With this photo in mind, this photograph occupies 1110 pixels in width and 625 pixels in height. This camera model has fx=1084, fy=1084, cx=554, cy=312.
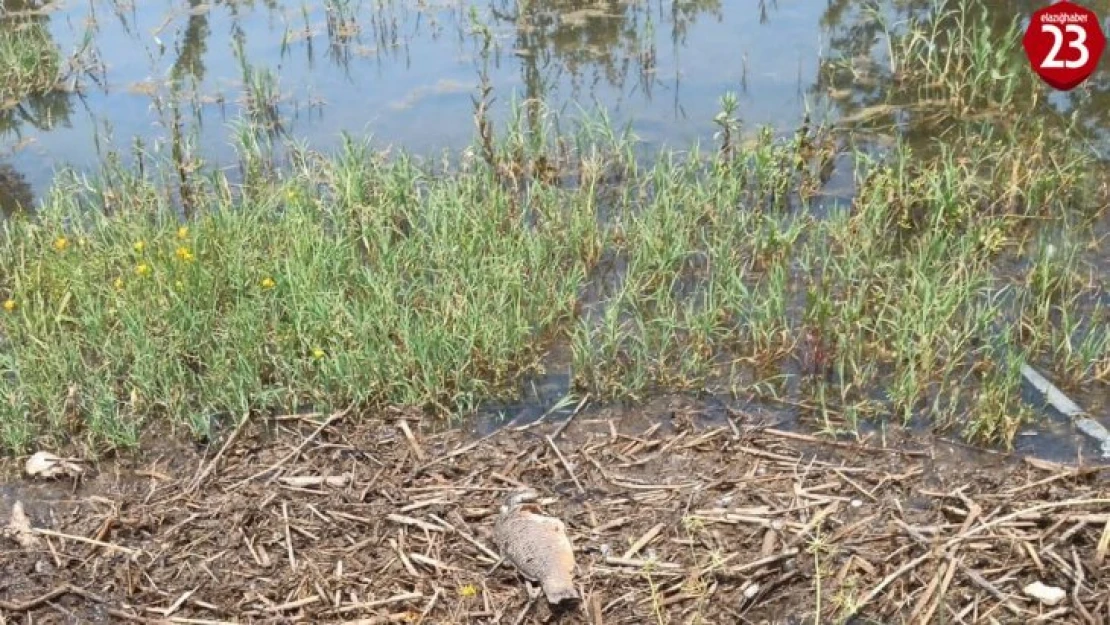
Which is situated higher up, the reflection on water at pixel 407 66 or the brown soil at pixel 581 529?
the reflection on water at pixel 407 66

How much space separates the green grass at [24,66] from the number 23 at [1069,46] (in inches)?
253

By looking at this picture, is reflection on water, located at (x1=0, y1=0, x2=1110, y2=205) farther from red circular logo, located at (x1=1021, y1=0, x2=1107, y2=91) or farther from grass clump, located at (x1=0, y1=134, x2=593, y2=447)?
grass clump, located at (x1=0, y1=134, x2=593, y2=447)

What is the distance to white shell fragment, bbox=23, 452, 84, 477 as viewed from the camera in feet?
13.1

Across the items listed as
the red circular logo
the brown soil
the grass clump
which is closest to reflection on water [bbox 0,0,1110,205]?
the red circular logo

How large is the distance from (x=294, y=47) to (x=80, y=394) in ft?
13.7

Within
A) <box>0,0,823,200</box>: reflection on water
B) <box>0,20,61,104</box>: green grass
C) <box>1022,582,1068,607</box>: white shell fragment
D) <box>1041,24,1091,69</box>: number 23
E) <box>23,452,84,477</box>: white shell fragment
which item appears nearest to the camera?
<box>1022,582,1068,607</box>: white shell fragment

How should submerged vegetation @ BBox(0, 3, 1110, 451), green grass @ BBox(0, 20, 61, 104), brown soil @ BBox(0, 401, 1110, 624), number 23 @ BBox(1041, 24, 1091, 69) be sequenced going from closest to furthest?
1. brown soil @ BBox(0, 401, 1110, 624)
2. submerged vegetation @ BBox(0, 3, 1110, 451)
3. number 23 @ BBox(1041, 24, 1091, 69)
4. green grass @ BBox(0, 20, 61, 104)

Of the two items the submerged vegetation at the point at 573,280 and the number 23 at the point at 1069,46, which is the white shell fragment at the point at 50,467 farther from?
the number 23 at the point at 1069,46

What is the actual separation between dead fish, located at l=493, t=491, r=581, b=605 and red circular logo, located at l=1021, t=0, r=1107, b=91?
446 cm

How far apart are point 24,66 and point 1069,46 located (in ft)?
22.2

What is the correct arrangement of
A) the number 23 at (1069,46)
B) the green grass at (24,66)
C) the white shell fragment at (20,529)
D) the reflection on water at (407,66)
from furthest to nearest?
1. the green grass at (24,66)
2. the reflection on water at (407,66)
3. the number 23 at (1069,46)
4. the white shell fragment at (20,529)

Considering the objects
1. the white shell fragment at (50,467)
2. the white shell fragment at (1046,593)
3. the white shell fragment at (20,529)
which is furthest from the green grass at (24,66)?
the white shell fragment at (1046,593)

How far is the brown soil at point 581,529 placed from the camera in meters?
3.19

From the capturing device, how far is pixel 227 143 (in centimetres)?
655
